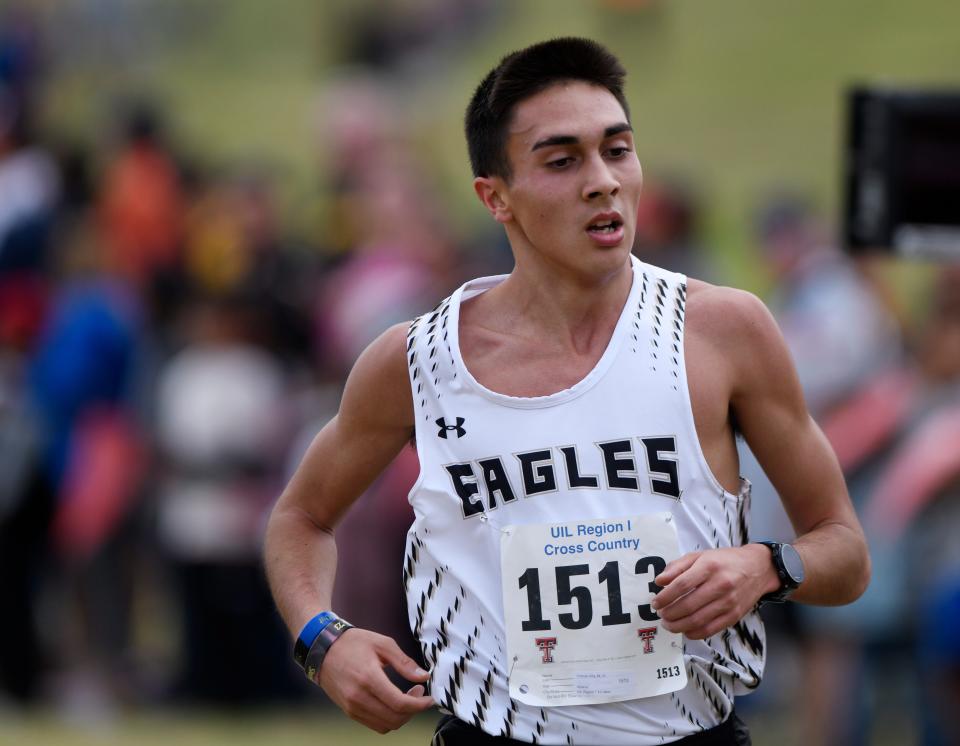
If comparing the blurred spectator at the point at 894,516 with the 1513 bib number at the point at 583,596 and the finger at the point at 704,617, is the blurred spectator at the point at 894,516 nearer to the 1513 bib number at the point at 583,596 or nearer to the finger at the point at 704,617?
the 1513 bib number at the point at 583,596

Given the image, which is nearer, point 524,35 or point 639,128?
point 639,128

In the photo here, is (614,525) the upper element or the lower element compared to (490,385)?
lower

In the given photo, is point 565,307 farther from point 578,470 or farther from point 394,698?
point 394,698

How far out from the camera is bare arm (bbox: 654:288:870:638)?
3.81m

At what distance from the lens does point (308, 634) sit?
3.99 meters

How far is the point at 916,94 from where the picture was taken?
15.4 ft

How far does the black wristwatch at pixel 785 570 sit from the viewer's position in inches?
145

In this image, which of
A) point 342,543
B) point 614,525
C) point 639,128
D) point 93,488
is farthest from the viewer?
point 639,128

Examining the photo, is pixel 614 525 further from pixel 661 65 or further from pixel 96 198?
pixel 661 65

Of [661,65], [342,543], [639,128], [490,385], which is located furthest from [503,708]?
[661,65]

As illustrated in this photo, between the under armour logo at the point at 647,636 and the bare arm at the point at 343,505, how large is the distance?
0.49 metres

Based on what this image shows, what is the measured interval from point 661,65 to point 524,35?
5.81ft

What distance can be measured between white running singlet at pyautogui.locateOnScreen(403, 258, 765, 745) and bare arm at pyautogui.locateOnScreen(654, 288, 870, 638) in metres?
0.11

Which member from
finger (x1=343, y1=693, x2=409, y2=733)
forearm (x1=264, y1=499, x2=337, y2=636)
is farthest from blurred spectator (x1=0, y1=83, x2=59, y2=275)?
finger (x1=343, y1=693, x2=409, y2=733)
